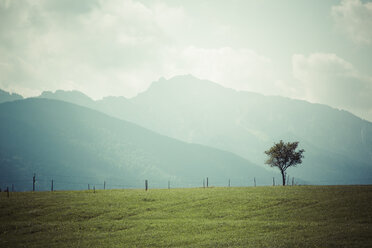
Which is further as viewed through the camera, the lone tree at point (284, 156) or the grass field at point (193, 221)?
the lone tree at point (284, 156)

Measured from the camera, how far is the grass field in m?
28.2

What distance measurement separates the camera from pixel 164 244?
2838 centimetres

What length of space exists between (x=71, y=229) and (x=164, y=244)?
1635cm

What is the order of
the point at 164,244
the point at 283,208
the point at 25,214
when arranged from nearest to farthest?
the point at 164,244
the point at 283,208
the point at 25,214

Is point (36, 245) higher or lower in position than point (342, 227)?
lower

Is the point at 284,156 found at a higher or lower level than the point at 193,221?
higher

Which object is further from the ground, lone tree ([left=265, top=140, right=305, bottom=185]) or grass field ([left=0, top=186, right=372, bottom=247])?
lone tree ([left=265, top=140, right=305, bottom=185])

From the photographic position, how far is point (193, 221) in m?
37.5

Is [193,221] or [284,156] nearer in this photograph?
[193,221]

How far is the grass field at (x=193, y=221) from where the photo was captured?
92.5ft

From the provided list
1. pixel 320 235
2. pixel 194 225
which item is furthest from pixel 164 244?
pixel 320 235

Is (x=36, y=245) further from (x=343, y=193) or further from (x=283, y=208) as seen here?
(x=343, y=193)

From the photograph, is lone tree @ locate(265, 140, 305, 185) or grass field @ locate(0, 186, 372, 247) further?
lone tree @ locate(265, 140, 305, 185)

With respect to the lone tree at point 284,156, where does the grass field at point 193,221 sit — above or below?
below
